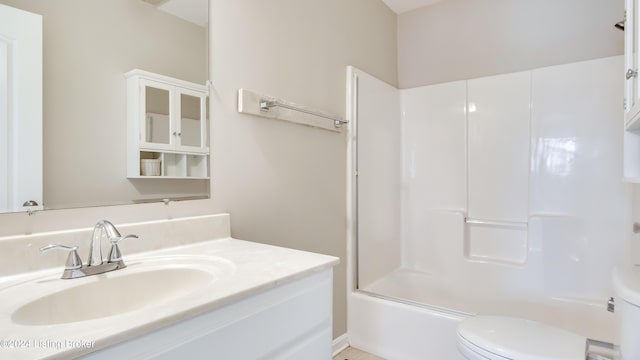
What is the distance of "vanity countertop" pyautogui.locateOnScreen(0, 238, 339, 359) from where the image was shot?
0.54 metres

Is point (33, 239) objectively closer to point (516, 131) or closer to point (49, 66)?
point (49, 66)

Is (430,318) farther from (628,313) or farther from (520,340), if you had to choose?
(628,313)

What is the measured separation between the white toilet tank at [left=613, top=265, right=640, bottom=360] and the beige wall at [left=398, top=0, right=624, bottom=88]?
1758 millimetres

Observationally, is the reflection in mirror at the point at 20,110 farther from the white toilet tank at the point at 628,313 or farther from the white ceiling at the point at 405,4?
the white ceiling at the point at 405,4

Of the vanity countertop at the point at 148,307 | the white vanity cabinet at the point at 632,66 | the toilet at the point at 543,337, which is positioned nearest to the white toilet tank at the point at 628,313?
the toilet at the point at 543,337

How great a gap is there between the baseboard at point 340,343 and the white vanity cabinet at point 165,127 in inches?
52.4

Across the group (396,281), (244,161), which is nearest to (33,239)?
(244,161)

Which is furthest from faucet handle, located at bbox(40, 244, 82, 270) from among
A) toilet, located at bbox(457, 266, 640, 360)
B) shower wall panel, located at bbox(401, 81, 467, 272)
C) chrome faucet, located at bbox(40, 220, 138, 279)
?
shower wall panel, located at bbox(401, 81, 467, 272)

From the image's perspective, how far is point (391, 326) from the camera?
198cm

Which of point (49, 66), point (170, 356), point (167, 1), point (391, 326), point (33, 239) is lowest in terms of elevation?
point (391, 326)

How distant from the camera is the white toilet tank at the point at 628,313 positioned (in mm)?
996

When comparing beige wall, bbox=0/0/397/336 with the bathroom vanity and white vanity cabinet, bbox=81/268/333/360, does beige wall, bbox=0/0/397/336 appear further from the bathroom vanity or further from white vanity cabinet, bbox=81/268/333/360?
white vanity cabinet, bbox=81/268/333/360

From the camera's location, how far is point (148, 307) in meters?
0.73

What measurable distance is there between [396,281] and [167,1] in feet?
7.31
